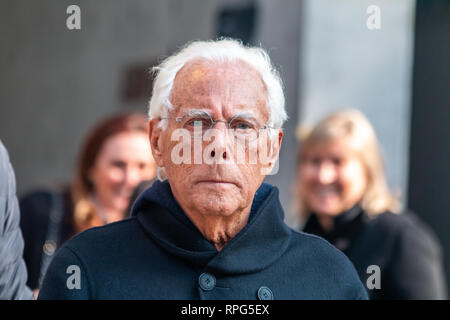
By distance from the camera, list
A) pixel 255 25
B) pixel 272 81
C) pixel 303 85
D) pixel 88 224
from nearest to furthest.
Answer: pixel 272 81
pixel 88 224
pixel 303 85
pixel 255 25

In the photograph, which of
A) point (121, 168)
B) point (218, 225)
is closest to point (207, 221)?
point (218, 225)

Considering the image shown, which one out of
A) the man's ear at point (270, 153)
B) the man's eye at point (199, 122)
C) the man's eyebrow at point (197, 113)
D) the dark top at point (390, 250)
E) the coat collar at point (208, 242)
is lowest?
the dark top at point (390, 250)

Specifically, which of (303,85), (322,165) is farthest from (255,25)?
(322,165)

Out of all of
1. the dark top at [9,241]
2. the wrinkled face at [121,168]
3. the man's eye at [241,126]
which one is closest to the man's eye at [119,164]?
the wrinkled face at [121,168]

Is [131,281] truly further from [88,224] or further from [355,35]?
[355,35]

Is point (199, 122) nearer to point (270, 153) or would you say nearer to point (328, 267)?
point (270, 153)

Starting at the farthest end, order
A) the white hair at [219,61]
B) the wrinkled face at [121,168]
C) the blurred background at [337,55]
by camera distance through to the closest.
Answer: the blurred background at [337,55], the wrinkled face at [121,168], the white hair at [219,61]

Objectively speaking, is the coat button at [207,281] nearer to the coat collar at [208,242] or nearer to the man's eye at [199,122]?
the coat collar at [208,242]

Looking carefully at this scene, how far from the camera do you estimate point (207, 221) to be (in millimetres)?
1927

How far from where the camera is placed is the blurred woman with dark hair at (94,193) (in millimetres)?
3445

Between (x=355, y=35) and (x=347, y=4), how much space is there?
9.5 inches

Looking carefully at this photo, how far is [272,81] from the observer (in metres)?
2.03

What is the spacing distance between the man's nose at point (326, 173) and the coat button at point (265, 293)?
1.92 meters

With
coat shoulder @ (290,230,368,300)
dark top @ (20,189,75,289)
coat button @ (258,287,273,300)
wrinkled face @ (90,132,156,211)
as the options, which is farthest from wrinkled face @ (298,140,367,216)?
coat button @ (258,287,273,300)
